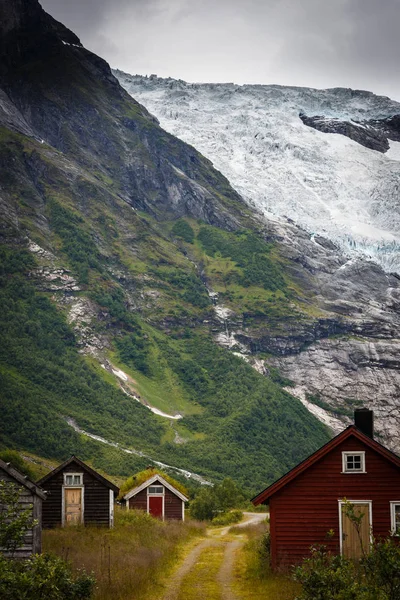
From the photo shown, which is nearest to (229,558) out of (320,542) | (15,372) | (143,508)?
(320,542)

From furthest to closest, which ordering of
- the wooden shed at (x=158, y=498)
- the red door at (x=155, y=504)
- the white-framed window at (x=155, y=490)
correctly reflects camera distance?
the white-framed window at (x=155, y=490)
the red door at (x=155, y=504)
the wooden shed at (x=158, y=498)

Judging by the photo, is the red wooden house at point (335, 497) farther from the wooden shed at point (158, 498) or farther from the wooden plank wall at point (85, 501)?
the wooden shed at point (158, 498)

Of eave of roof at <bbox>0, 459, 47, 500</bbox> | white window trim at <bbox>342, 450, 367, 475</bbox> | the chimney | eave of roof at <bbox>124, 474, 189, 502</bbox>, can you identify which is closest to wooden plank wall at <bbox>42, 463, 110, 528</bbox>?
eave of roof at <bbox>0, 459, 47, 500</bbox>

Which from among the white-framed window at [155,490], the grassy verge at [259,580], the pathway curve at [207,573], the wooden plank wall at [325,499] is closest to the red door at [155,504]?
the white-framed window at [155,490]

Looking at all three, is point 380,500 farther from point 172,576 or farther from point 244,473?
point 244,473

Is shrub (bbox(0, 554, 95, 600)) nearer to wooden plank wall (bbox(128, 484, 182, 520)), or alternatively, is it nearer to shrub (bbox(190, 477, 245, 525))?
wooden plank wall (bbox(128, 484, 182, 520))
